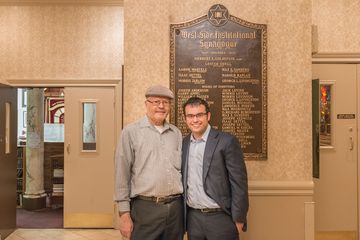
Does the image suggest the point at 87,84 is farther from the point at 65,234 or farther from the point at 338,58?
the point at 338,58

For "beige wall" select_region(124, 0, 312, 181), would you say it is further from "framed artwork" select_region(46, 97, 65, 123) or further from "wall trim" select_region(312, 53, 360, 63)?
"framed artwork" select_region(46, 97, 65, 123)

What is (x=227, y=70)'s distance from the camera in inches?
115

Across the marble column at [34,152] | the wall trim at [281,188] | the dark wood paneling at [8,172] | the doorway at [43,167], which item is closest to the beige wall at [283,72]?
the wall trim at [281,188]

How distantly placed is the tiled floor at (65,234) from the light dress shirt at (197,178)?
2.76 meters

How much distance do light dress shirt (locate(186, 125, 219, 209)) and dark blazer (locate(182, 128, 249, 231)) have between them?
4 cm

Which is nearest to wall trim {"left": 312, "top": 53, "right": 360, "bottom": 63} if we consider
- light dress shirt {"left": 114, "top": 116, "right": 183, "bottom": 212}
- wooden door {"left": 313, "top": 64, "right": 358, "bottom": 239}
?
wooden door {"left": 313, "top": 64, "right": 358, "bottom": 239}

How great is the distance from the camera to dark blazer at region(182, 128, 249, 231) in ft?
7.23

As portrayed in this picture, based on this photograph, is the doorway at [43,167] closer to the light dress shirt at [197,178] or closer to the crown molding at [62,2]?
the crown molding at [62,2]

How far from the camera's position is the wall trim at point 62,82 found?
5.00 metres

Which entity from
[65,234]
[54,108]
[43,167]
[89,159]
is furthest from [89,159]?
[54,108]

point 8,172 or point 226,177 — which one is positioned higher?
point 226,177

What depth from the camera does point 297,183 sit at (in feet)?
9.62

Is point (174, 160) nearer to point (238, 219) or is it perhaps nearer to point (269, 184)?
point (238, 219)

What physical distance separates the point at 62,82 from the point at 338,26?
352 cm
